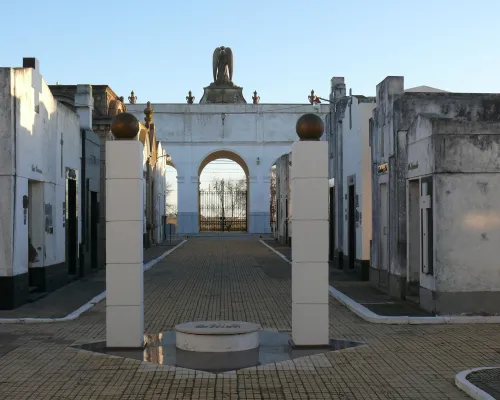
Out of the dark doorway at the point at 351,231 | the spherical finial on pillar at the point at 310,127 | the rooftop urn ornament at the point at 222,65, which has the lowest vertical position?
the dark doorway at the point at 351,231

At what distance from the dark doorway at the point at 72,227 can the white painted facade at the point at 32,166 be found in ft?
2.26

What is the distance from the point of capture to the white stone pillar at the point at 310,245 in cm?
1030

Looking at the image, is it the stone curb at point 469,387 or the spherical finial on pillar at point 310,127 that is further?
the spherical finial on pillar at point 310,127

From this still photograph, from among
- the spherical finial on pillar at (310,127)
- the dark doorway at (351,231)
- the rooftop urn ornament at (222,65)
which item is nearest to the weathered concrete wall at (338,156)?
the dark doorway at (351,231)

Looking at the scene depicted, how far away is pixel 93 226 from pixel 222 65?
123ft

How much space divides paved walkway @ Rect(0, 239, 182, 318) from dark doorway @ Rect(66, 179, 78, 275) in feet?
1.79

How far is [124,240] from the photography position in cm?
1026

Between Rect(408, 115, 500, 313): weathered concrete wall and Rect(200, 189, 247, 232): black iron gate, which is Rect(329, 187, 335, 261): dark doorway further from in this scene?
Rect(200, 189, 247, 232): black iron gate

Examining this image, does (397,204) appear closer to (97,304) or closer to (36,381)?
(97,304)

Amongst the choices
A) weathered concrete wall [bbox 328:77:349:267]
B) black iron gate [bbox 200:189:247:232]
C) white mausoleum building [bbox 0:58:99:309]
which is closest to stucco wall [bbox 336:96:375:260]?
weathered concrete wall [bbox 328:77:349:267]

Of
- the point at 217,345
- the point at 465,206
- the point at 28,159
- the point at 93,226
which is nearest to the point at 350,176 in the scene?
the point at 93,226

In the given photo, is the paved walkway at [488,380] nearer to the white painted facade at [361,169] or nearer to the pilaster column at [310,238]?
the pilaster column at [310,238]

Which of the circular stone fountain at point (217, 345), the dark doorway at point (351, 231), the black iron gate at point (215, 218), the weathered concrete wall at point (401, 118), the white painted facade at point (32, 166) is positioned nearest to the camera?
the circular stone fountain at point (217, 345)

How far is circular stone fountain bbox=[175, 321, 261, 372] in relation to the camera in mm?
9461
